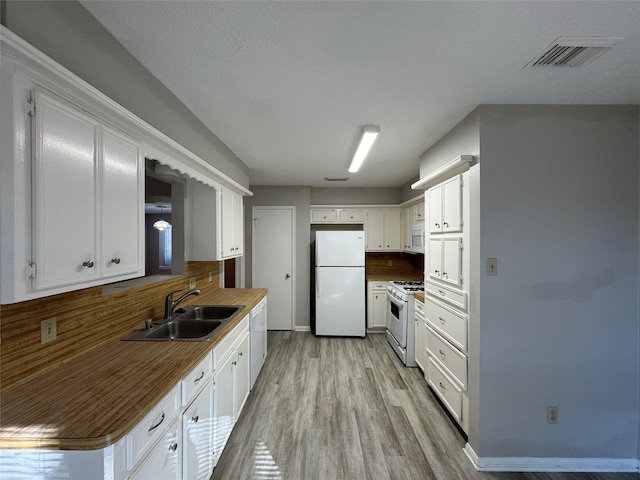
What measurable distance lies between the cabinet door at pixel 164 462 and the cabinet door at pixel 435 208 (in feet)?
8.18

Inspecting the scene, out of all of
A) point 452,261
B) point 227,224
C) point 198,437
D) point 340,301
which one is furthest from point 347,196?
point 198,437

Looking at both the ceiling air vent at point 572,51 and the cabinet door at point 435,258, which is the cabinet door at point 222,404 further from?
the ceiling air vent at point 572,51

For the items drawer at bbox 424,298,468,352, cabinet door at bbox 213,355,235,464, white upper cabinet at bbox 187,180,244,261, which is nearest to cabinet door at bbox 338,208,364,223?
drawer at bbox 424,298,468,352

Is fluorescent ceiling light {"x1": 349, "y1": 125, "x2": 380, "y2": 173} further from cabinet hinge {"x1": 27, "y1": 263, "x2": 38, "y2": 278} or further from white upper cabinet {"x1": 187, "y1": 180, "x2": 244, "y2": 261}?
cabinet hinge {"x1": 27, "y1": 263, "x2": 38, "y2": 278}

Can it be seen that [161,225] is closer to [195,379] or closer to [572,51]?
[195,379]

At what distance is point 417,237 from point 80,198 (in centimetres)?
396

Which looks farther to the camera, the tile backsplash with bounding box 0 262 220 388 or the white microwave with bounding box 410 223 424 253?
the white microwave with bounding box 410 223 424 253

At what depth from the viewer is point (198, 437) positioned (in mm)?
1641

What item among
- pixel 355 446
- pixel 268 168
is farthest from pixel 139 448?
pixel 268 168

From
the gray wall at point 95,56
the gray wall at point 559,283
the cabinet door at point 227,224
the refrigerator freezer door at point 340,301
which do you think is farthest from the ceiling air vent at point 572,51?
the refrigerator freezer door at point 340,301

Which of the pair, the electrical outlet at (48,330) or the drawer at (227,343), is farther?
the drawer at (227,343)

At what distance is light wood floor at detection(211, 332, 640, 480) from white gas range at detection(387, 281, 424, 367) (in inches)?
7.6

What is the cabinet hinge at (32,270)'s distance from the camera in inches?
38.3

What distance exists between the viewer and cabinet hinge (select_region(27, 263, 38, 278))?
0.97 m
